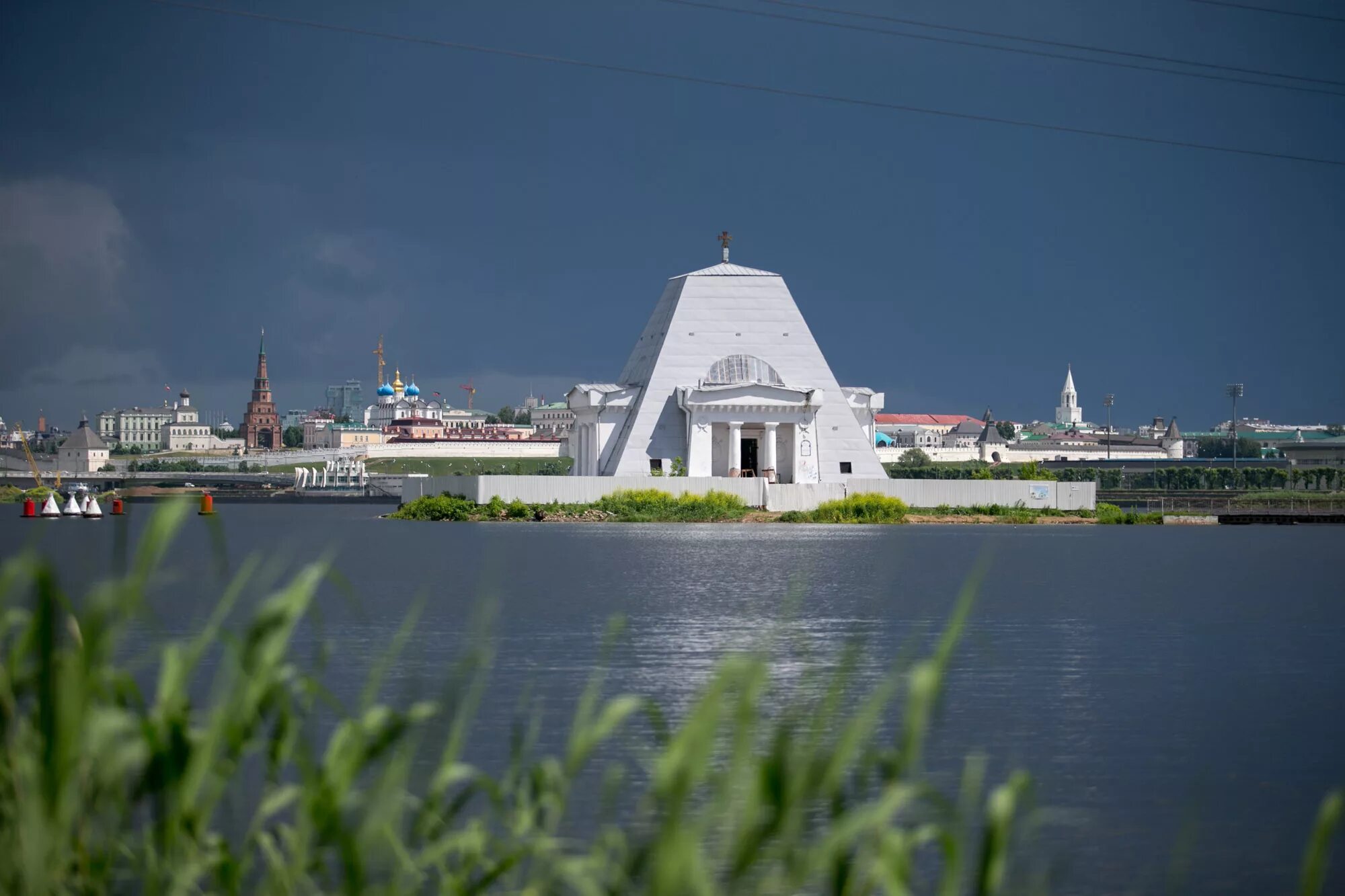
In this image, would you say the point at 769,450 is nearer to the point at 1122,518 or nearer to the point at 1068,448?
the point at 1122,518

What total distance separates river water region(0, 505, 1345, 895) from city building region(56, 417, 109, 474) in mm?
124137

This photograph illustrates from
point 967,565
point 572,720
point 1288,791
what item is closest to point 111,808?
point 572,720

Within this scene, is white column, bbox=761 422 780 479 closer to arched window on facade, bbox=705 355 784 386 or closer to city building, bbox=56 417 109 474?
arched window on facade, bbox=705 355 784 386

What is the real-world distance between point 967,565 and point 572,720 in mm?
19834

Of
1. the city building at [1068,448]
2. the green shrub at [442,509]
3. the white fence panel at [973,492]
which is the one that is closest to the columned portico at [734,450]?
the white fence panel at [973,492]

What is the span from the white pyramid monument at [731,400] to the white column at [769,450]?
0.04m

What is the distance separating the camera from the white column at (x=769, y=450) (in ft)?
175

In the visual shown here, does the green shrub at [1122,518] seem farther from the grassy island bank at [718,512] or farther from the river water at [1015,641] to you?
the river water at [1015,641]

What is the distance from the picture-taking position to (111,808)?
16.6ft

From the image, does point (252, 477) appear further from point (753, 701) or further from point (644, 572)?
point (753, 701)

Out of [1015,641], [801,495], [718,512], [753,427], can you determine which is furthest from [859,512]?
[1015,641]

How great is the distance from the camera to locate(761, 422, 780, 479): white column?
5338 centimetres

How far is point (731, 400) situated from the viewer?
5206 centimetres

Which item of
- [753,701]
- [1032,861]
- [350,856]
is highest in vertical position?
[753,701]
